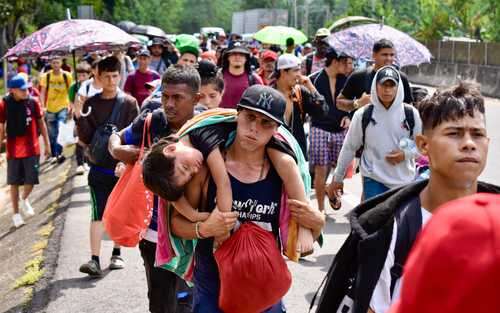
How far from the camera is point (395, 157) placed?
6.23 m

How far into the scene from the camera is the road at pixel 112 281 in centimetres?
637

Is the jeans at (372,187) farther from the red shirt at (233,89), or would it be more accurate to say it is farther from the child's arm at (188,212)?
the child's arm at (188,212)

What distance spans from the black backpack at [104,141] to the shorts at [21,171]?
3.95 m

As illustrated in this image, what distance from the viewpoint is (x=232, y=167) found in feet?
12.2

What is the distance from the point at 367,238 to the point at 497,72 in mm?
23314

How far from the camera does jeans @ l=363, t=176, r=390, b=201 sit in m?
6.38

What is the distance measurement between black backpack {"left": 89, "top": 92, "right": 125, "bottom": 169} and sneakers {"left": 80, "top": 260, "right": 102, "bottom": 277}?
2.80ft

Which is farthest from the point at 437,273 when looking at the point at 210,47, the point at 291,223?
the point at 210,47

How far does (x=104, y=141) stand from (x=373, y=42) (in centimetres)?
411

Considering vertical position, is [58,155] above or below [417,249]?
below

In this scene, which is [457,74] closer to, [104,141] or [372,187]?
[372,187]

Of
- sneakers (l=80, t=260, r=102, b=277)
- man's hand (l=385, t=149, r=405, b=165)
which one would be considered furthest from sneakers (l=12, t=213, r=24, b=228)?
man's hand (l=385, t=149, r=405, b=165)

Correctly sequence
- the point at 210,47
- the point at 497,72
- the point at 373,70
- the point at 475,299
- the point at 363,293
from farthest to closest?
Result: the point at 210,47
the point at 497,72
the point at 373,70
the point at 363,293
the point at 475,299

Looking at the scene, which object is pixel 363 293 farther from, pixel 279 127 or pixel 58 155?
pixel 58 155
